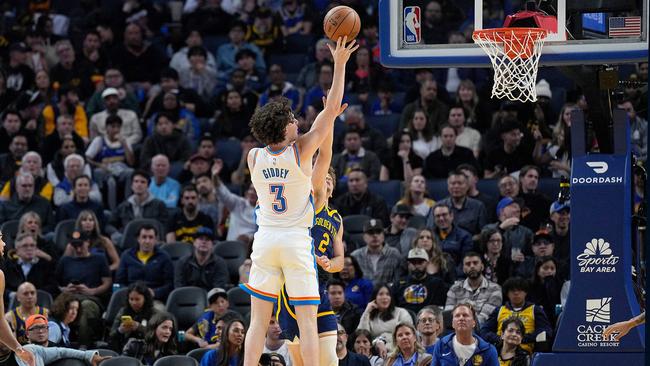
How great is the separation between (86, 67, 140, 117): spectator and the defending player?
357 inches

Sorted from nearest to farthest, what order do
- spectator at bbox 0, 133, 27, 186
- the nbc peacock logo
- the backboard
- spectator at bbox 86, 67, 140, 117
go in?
the backboard → the nbc peacock logo → spectator at bbox 0, 133, 27, 186 → spectator at bbox 86, 67, 140, 117

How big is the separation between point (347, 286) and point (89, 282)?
3.08 meters

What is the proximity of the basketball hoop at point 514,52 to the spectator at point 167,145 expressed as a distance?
24.8ft

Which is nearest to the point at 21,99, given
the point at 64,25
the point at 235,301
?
the point at 64,25

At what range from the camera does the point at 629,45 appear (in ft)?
30.8

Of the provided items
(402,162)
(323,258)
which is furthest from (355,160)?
(323,258)

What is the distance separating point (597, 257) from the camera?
10.5 m

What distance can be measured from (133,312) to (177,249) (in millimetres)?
1707

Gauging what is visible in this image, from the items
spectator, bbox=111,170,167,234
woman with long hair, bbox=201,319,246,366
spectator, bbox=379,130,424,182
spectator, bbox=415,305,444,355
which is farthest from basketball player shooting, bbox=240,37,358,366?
spectator, bbox=111,170,167,234

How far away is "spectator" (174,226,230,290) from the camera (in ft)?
46.4

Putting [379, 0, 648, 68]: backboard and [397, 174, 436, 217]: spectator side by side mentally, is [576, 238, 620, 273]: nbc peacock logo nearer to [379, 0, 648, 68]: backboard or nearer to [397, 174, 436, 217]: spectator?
[379, 0, 648, 68]: backboard

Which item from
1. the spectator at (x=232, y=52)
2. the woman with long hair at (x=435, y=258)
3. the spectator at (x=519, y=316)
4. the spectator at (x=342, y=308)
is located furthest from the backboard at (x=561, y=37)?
the spectator at (x=232, y=52)

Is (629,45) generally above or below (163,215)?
above

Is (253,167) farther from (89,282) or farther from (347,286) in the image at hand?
(89,282)
